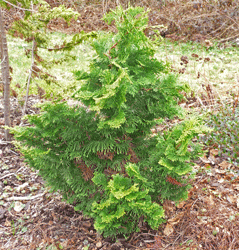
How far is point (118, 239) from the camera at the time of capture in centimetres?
240

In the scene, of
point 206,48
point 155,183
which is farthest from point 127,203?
point 206,48

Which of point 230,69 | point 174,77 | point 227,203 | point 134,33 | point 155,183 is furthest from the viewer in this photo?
point 230,69

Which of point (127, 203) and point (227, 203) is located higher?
point (127, 203)

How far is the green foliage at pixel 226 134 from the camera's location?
324cm

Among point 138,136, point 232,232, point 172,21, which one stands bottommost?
point 232,232

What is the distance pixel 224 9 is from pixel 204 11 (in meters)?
0.68

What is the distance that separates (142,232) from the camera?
2.42 meters

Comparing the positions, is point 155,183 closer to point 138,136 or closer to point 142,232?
point 138,136

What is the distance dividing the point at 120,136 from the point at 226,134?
199cm

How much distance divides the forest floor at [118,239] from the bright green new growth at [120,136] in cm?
34

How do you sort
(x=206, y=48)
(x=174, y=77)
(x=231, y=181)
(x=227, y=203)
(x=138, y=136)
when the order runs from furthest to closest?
(x=206, y=48) → (x=231, y=181) → (x=227, y=203) → (x=138, y=136) → (x=174, y=77)

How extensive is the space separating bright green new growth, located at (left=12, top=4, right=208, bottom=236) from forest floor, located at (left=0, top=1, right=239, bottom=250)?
336 millimetres

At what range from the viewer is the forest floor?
2.32m

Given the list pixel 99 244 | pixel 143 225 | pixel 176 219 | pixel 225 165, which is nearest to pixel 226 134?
pixel 225 165
